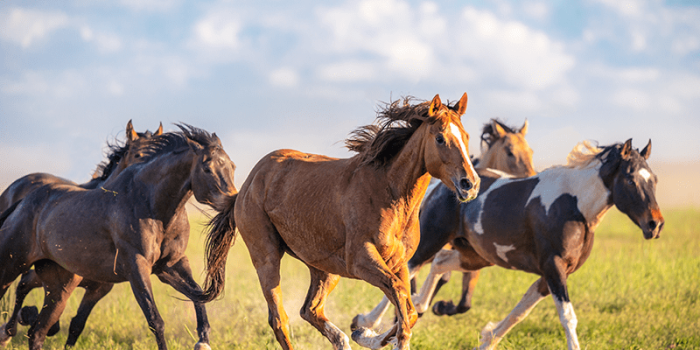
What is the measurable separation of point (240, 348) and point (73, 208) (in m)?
2.05

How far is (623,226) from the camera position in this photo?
69.4ft

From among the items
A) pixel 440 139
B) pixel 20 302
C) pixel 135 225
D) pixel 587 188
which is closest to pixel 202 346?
pixel 135 225

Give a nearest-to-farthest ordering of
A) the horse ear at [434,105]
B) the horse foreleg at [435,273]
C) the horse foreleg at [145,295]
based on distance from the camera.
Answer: the horse ear at [434,105] → the horse foreleg at [145,295] → the horse foreleg at [435,273]

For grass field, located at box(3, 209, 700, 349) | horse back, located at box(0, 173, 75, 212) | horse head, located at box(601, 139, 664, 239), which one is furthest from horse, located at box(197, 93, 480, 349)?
horse back, located at box(0, 173, 75, 212)

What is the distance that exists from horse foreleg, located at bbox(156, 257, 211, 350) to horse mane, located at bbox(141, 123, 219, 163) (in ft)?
3.41

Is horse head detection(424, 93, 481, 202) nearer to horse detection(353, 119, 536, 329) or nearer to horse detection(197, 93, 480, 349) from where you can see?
horse detection(197, 93, 480, 349)

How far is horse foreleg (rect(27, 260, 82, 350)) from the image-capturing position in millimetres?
5816

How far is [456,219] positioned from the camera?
20.9ft

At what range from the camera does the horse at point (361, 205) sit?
3.57 metres

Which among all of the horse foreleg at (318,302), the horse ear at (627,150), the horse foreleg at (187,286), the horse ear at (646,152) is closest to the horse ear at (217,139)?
the horse foreleg at (187,286)

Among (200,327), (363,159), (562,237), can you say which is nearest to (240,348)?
(200,327)

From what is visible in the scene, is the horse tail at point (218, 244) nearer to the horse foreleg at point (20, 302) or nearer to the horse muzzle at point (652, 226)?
the horse foreleg at point (20, 302)

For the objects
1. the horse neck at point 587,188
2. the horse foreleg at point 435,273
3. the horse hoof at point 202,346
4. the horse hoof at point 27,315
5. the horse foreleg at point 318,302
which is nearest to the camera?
the horse foreleg at point 318,302

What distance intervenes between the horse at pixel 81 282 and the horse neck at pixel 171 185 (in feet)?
1.80
